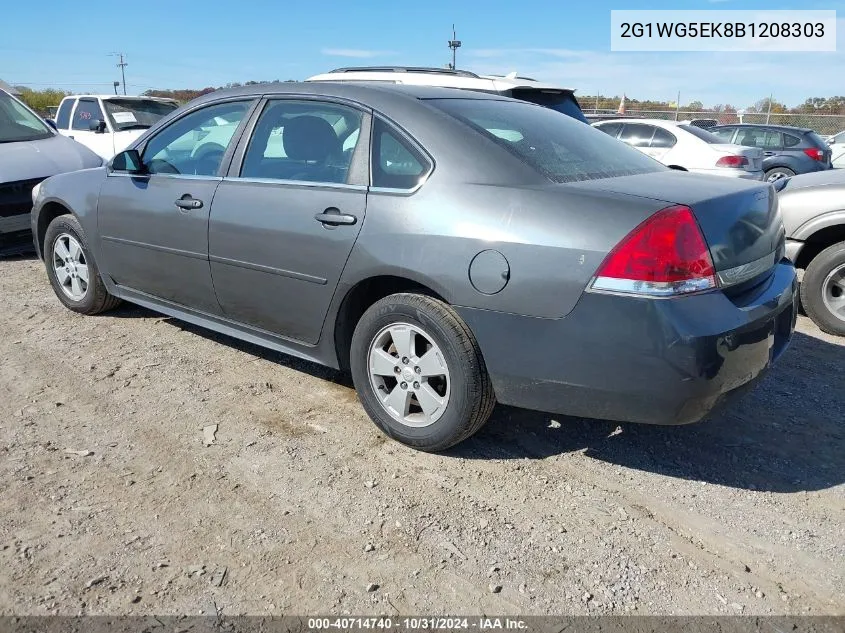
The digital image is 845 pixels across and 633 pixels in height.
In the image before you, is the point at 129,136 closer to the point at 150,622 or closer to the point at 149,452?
the point at 149,452

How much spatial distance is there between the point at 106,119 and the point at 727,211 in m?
11.7

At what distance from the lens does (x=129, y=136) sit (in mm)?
11828

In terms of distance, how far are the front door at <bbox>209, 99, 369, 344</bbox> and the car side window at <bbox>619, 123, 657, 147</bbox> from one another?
7.92 m

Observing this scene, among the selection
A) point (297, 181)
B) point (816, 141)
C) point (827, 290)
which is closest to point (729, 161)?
point (827, 290)

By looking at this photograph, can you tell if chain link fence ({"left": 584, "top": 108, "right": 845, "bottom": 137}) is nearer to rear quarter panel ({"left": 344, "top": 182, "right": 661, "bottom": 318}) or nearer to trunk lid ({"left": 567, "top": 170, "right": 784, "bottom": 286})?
trunk lid ({"left": 567, "top": 170, "right": 784, "bottom": 286})

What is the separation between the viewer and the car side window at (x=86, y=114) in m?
12.2

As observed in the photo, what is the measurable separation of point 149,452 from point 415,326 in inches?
52.4

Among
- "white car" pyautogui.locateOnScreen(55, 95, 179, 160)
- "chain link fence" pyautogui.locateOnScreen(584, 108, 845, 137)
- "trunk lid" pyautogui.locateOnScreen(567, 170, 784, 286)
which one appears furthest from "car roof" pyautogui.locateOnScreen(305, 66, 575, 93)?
"chain link fence" pyautogui.locateOnScreen(584, 108, 845, 137)

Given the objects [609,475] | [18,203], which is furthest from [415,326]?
[18,203]

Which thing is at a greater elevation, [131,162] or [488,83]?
[488,83]

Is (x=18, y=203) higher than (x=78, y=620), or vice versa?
(x=18, y=203)

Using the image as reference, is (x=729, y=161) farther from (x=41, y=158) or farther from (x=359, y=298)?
(x=41, y=158)

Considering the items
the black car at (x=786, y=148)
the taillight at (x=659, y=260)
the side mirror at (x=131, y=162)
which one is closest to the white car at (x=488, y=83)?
the side mirror at (x=131, y=162)

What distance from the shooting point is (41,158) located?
720 centimetres
